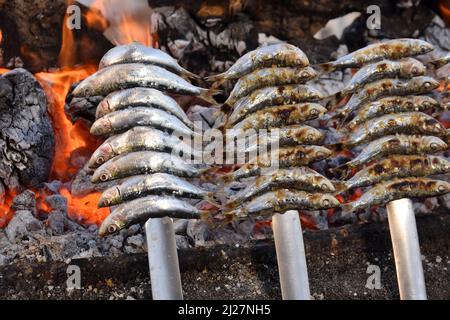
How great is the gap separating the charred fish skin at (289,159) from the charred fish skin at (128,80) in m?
0.81

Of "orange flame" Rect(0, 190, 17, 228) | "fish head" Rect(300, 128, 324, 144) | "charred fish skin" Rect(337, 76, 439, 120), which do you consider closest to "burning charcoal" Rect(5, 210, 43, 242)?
"orange flame" Rect(0, 190, 17, 228)

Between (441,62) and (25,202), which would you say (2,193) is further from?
(441,62)

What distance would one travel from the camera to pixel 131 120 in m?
3.92

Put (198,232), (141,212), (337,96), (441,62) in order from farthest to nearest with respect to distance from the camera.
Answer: (198,232), (441,62), (337,96), (141,212)

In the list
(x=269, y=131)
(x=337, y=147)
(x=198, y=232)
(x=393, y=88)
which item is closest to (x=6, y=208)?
(x=198, y=232)

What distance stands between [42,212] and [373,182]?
2935mm

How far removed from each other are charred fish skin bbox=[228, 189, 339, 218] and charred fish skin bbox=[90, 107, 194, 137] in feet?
2.72

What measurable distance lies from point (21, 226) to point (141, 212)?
1527mm

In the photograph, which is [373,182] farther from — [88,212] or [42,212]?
[42,212]

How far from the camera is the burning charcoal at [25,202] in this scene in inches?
191

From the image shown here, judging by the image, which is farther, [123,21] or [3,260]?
[123,21]

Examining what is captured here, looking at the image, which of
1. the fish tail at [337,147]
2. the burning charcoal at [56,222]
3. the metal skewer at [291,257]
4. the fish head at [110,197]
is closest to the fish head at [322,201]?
the metal skewer at [291,257]

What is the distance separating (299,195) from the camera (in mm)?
3877

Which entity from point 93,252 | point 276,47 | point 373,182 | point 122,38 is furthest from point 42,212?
point 373,182
